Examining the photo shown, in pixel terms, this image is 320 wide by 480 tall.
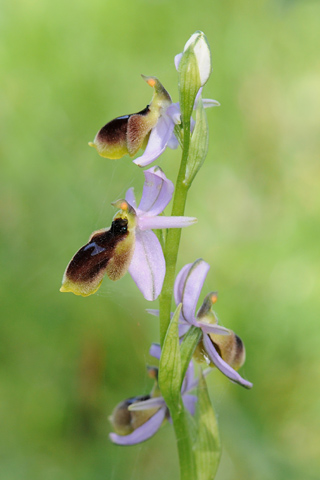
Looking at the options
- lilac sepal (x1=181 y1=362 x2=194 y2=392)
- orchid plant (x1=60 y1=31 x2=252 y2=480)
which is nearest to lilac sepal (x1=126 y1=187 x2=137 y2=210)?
orchid plant (x1=60 y1=31 x2=252 y2=480)

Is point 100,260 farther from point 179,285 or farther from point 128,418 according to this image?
point 128,418

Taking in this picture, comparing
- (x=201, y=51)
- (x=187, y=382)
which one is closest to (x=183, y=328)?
(x=187, y=382)

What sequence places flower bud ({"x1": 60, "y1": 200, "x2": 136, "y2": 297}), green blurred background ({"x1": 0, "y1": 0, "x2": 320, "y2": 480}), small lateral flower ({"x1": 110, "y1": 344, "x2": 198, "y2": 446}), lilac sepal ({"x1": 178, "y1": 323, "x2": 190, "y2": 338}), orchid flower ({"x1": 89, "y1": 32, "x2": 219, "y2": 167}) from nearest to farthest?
flower bud ({"x1": 60, "y1": 200, "x2": 136, "y2": 297}), orchid flower ({"x1": 89, "y1": 32, "x2": 219, "y2": 167}), lilac sepal ({"x1": 178, "y1": 323, "x2": 190, "y2": 338}), small lateral flower ({"x1": 110, "y1": 344, "x2": 198, "y2": 446}), green blurred background ({"x1": 0, "y1": 0, "x2": 320, "y2": 480})

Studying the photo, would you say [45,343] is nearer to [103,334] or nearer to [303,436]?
[103,334]

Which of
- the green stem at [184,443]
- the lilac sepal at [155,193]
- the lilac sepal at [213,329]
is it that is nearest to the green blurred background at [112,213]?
the lilac sepal at [155,193]

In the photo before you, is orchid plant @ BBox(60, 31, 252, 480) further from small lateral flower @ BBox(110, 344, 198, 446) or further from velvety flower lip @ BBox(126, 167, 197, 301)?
small lateral flower @ BBox(110, 344, 198, 446)

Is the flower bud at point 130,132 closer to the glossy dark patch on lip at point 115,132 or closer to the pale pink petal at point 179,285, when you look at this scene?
the glossy dark patch on lip at point 115,132

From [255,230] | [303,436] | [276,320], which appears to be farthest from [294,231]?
[303,436]
